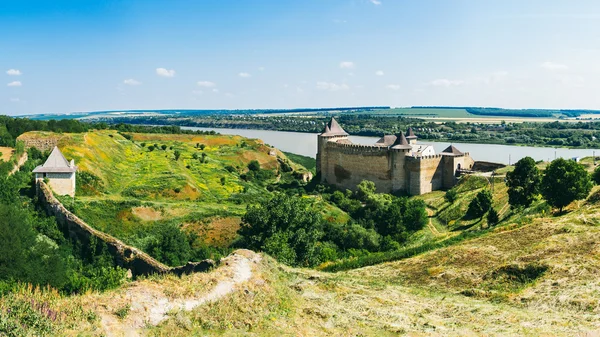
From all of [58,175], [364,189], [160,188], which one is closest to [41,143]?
[58,175]

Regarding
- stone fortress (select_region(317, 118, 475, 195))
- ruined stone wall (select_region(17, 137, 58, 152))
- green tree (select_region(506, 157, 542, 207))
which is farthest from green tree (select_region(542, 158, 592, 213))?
ruined stone wall (select_region(17, 137, 58, 152))

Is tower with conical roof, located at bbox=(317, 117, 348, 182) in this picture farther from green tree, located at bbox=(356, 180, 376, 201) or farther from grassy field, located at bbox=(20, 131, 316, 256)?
green tree, located at bbox=(356, 180, 376, 201)

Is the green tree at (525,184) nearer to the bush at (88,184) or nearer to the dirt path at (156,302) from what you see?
the dirt path at (156,302)

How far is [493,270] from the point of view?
11.5 meters

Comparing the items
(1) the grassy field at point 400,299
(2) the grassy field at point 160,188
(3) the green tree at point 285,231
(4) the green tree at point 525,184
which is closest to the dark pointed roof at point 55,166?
(2) the grassy field at point 160,188

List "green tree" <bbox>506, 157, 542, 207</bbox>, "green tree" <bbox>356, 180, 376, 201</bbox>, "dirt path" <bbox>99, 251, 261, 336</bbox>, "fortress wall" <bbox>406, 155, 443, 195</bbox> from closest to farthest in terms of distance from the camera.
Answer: "dirt path" <bbox>99, 251, 261, 336</bbox> < "green tree" <bbox>506, 157, 542, 207</bbox> < "fortress wall" <bbox>406, 155, 443, 195</bbox> < "green tree" <bbox>356, 180, 376, 201</bbox>

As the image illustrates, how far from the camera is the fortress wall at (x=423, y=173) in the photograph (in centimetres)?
3088

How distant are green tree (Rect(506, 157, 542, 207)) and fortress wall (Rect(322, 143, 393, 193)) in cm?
1073

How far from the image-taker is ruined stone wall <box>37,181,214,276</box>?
16094mm

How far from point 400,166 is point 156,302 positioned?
26142mm

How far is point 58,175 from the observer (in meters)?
22.3

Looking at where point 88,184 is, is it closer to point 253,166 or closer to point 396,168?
point 396,168

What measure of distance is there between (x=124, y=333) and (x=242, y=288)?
86.6 inches

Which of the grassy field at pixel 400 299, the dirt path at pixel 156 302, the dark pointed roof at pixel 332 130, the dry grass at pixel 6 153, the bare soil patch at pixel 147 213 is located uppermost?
the dark pointed roof at pixel 332 130
